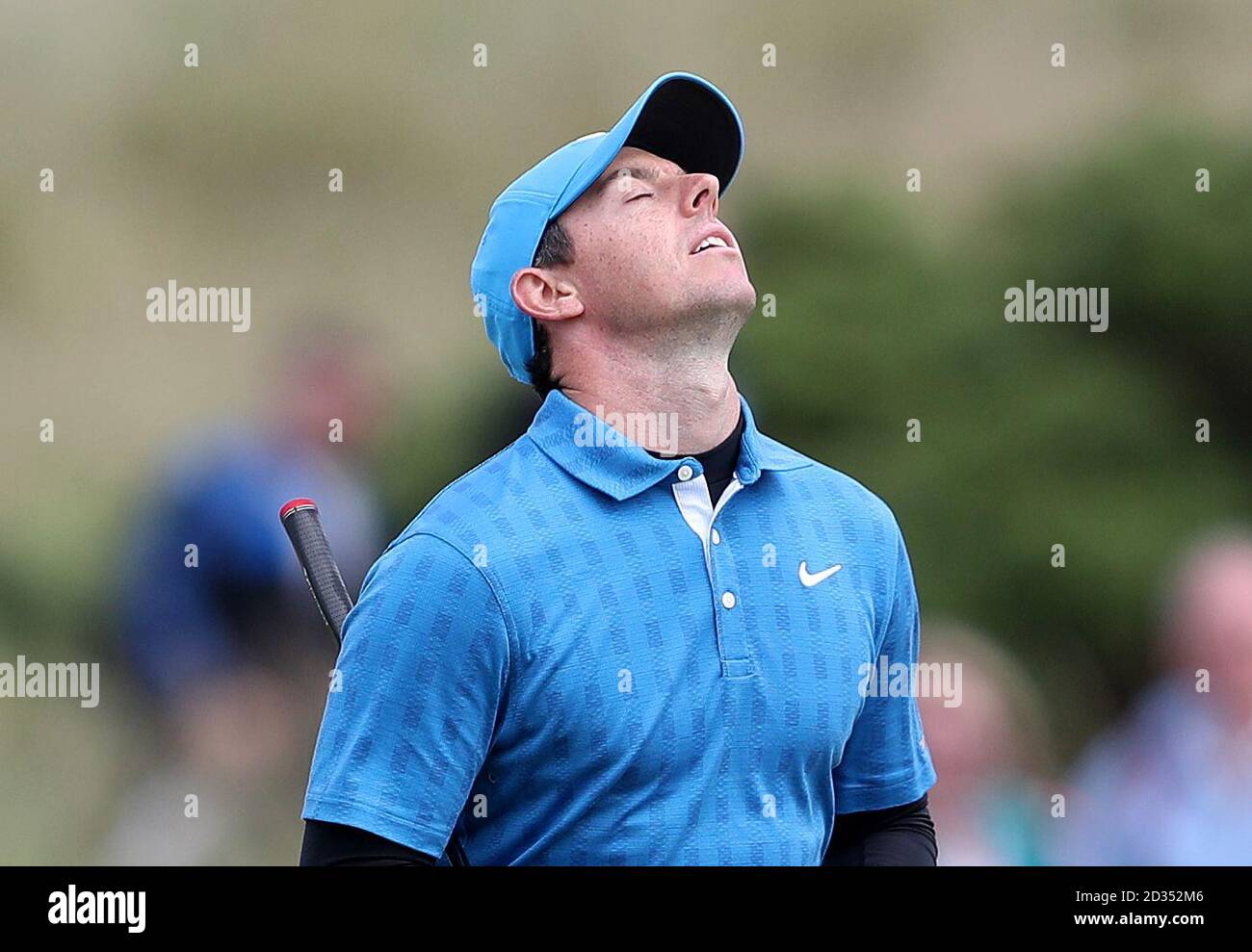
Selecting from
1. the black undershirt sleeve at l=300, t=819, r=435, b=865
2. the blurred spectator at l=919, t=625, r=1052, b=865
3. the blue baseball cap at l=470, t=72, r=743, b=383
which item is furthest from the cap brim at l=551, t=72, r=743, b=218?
the blurred spectator at l=919, t=625, r=1052, b=865

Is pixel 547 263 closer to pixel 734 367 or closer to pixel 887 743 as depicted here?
pixel 887 743

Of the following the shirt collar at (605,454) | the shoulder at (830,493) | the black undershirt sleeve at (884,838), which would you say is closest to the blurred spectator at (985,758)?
the black undershirt sleeve at (884,838)

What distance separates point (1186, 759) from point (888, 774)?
156cm

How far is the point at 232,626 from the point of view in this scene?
327 cm

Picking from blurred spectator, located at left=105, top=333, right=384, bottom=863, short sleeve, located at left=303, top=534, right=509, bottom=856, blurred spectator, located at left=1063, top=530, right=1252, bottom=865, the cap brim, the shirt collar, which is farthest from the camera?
blurred spectator, located at left=105, top=333, right=384, bottom=863

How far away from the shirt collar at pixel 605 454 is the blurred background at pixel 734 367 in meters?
1.45

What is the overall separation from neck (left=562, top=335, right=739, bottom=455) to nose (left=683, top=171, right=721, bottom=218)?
16 cm

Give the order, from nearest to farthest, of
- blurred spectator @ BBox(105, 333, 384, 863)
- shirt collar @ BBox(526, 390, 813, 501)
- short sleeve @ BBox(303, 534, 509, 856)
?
1. short sleeve @ BBox(303, 534, 509, 856)
2. shirt collar @ BBox(526, 390, 813, 501)
3. blurred spectator @ BBox(105, 333, 384, 863)

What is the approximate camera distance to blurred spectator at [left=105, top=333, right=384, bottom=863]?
3.20 meters

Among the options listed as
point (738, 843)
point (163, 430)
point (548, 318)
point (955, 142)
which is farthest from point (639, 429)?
point (955, 142)

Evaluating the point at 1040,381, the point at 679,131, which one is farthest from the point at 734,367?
the point at 679,131

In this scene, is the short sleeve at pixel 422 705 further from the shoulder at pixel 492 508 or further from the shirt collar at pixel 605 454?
the shirt collar at pixel 605 454

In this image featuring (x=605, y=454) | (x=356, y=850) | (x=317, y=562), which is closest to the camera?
(x=356, y=850)

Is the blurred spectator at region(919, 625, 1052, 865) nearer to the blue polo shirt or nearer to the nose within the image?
the blue polo shirt
